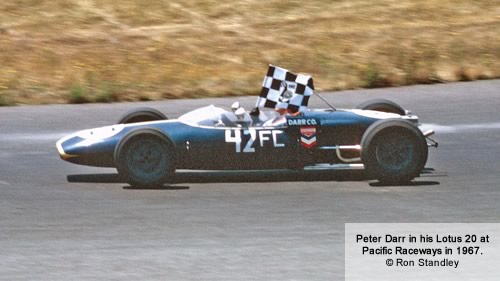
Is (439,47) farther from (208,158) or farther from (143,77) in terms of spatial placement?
(208,158)

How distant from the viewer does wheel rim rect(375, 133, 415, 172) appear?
36.8ft

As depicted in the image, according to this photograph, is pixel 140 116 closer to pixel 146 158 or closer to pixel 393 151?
pixel 146 158

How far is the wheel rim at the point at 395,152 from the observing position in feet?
36.8

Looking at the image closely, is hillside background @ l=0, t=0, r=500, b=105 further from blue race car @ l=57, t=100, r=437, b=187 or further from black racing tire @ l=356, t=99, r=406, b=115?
blue race car @ l=57, t=100, r=437, b=187

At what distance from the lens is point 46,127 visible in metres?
15.2

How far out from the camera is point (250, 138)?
11.4m

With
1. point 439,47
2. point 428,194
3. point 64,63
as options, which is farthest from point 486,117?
point 64,63

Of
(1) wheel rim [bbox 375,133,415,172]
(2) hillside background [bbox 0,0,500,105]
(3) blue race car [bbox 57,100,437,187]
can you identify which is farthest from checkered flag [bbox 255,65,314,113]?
(2) hillside background [bbox 0,0,500,105]

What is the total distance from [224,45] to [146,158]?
11395 mm

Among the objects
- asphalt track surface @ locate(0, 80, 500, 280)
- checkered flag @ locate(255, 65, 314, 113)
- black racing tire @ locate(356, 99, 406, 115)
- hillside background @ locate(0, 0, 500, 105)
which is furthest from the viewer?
hillside background @ locate(0, 0, 500, 105)

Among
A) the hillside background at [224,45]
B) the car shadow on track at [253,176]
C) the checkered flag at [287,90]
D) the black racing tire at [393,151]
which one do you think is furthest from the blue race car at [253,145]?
the hillside background at [224,45]

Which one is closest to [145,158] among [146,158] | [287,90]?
[146,158]

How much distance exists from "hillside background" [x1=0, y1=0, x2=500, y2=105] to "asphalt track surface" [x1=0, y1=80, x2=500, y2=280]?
4.53 metres

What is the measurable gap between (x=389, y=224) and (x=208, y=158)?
2.40 meters
